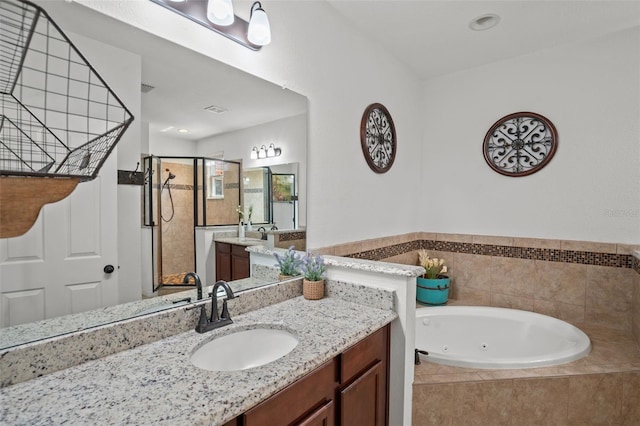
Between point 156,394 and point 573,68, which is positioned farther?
point 573,68

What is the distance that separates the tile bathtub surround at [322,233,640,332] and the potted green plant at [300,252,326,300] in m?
0.41

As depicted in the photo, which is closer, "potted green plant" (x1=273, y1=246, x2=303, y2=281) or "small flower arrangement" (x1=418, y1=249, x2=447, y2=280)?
"potted green plant" (x1=273, y1=246, x2=303, y2=281)

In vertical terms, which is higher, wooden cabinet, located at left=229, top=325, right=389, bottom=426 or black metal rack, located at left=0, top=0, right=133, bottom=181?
black metal rack, located at left=0, top=0, right=133, bottom=181

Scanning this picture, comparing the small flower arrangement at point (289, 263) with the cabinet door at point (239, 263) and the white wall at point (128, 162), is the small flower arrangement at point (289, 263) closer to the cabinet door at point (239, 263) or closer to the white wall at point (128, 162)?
the cabinet door at point (239, 263)

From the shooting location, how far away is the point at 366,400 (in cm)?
140

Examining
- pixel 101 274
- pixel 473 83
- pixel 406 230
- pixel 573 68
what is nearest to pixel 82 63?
pixel 101 274

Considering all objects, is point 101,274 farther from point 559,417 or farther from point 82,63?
point 559,417

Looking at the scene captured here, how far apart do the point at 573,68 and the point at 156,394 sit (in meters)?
3.44

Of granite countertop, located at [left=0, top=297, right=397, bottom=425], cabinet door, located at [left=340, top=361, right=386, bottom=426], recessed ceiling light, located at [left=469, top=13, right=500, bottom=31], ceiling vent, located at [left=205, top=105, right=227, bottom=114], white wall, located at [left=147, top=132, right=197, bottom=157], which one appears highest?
recessed ceiling light, located at [left=469, top=13, right=500, bottom=31]

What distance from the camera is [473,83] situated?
3.06 meters

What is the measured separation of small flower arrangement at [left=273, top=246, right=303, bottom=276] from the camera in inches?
67.8

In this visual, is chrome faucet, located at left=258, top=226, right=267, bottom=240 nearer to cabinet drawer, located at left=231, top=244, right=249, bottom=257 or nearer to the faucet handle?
cabinet drawer, located at left=231, top=244, right=249, bottom=257

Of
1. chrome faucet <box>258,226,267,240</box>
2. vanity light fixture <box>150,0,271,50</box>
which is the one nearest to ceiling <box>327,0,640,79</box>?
vanity light fixture <box>150,0,271,50</box>

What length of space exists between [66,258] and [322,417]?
0.98m
